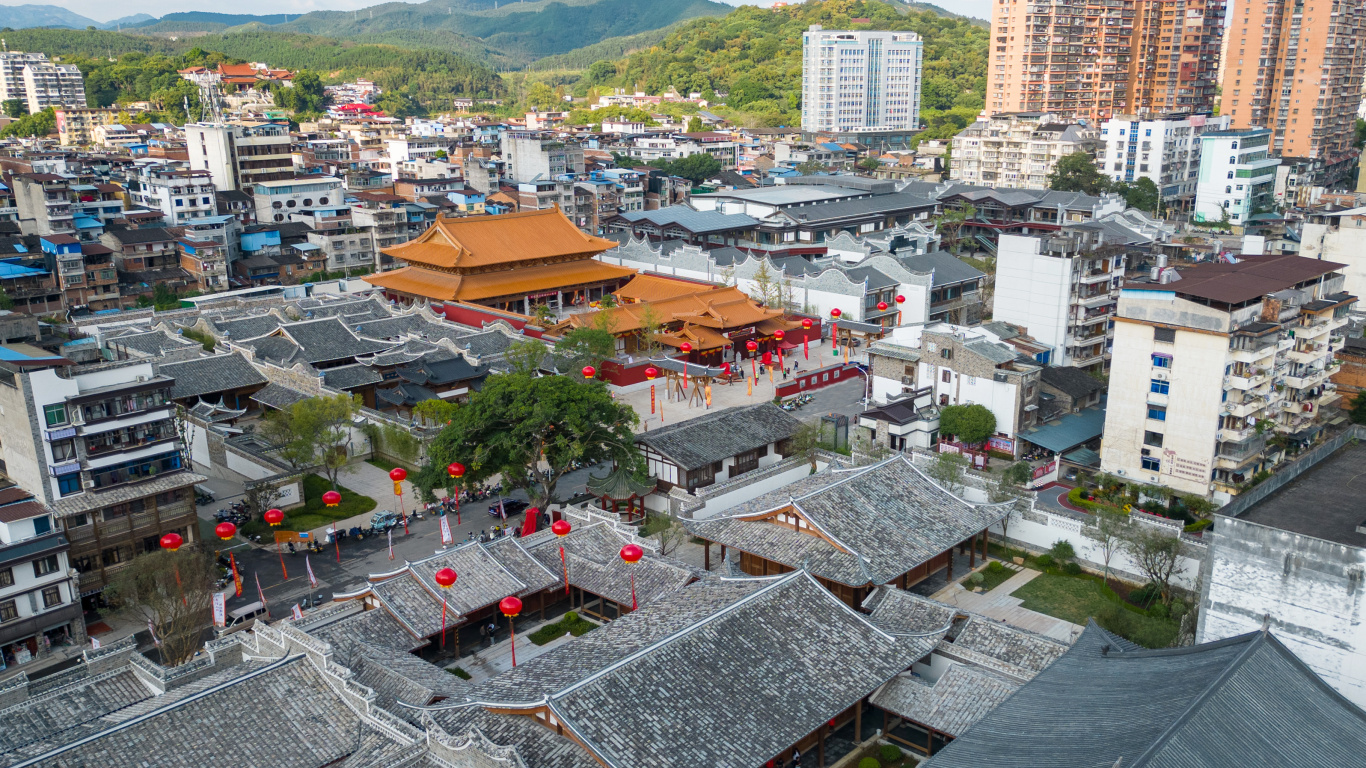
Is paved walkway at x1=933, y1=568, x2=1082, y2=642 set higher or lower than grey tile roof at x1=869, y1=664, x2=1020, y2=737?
lower

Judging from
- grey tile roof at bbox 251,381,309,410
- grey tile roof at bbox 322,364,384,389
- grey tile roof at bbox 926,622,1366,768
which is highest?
grey tile roof at bbox 926,622,1366,768

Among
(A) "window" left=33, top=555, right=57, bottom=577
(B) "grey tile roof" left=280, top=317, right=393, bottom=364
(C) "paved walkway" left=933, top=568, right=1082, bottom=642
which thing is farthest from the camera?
(B) "grey tile roof" left=280, top=317, right=393, bottom=364

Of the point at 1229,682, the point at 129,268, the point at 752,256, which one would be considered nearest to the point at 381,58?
the point at 129,268

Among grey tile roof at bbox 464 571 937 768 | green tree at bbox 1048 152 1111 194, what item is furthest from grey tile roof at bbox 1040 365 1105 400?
green tree at bbox 1048 152 1111 194

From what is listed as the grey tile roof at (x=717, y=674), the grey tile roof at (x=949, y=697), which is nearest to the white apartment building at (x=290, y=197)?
the grey tile roof at (x=717, y=674)

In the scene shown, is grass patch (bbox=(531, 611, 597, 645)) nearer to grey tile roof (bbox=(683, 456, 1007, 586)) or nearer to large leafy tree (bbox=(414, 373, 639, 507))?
grey tile roof (bbox=(683, 456, 1007, 586))

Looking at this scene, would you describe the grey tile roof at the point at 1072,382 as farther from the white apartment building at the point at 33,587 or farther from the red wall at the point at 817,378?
the white apartment building at the point at 33,587

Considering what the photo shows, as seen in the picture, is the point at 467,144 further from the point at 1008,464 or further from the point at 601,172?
the point at 1008,464
